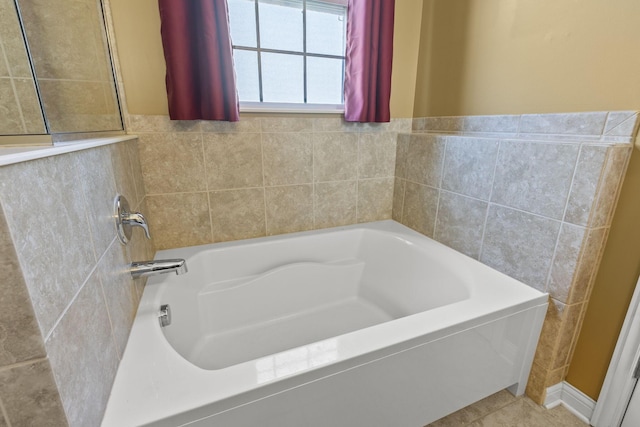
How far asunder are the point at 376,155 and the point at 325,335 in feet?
→ 3.46

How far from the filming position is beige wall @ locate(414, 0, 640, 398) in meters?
0.95

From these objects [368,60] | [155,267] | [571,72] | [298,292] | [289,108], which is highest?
[368,60]

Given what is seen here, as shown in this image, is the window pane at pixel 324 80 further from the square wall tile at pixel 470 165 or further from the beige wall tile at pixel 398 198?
the square wall tile at pixel 470 165

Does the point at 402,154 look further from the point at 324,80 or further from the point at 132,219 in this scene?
the point at 132,219

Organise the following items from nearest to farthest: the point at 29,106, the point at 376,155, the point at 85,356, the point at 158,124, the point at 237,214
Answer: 1. the point at 85,356
2. the point at 29,106
3. the point at 158,124
4. the point at 237,214
5. the point at 376,155

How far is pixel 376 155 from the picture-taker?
1797mm

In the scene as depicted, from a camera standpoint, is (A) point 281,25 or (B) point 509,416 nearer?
(B) point 509,416

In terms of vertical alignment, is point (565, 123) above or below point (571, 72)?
below

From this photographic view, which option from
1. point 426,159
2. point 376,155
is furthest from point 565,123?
point 376,155

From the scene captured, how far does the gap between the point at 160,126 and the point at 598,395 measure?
209cm

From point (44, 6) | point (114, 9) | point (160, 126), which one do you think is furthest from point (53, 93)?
point (114, 9)

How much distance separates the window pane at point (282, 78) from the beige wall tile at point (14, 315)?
54.0 inches

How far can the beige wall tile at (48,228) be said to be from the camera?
1.44ft

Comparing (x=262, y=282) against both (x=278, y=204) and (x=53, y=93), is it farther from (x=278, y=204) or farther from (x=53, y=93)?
(x=53, y=93)
